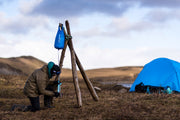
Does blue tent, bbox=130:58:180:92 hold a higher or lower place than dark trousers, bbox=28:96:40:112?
higher

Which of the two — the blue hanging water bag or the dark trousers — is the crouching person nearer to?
the dark trousers

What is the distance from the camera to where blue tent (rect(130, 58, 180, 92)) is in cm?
1539

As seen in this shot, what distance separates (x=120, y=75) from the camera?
182 feet

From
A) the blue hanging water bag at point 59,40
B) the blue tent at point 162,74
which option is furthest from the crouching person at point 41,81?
the blue tent at point 162,74

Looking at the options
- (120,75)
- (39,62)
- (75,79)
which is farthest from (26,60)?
(75,79)

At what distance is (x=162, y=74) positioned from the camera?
15922mm

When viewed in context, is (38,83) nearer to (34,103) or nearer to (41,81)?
(41,81)

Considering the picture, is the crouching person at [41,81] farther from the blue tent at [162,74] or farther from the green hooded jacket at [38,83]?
the blue tent at [162,74]

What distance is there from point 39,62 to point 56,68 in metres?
51.9

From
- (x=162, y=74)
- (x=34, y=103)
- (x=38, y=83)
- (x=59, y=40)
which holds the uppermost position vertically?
(x=59, y=40)

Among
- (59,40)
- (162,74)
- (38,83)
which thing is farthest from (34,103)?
(162,74)

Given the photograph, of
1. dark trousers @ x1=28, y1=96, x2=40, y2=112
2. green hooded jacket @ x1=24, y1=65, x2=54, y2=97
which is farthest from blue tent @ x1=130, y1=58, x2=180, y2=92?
green hooded jacket @ x1=24, y1=65, x2=54, y2=97

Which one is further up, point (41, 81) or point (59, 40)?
point (59, 40)

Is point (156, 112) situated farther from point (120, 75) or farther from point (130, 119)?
point (120, 75)
